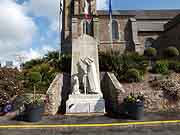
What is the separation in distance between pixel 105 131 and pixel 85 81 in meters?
3.45

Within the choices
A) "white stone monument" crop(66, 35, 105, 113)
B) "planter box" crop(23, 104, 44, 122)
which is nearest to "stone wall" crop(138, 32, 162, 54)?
"white stone monument" crop(66, 35, 105, 113)

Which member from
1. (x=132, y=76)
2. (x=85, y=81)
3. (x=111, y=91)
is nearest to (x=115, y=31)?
(x=132, y=76)

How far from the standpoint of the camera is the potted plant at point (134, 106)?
784 centimetres

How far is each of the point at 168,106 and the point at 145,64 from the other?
19.9ft

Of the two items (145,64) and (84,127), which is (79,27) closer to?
(145,64)

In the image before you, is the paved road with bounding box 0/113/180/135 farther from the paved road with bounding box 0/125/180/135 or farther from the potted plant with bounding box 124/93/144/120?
the potted plant with bounding box 124/93/144/120

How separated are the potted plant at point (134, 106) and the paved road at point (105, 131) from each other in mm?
901

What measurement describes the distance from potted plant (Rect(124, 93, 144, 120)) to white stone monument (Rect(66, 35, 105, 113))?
133cm

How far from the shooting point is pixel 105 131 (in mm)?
6559

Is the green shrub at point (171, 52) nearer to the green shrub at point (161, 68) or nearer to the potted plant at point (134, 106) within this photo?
the green shrub at point (161, 68)

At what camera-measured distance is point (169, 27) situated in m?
36.4

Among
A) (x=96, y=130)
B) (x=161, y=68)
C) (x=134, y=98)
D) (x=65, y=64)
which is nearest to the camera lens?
(x=96, y=130)

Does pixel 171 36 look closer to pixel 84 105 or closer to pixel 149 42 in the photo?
pixel 149 42

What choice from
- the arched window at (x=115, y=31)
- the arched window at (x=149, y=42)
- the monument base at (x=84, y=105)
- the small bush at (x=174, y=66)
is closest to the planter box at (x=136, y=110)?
the monument base at (x=84, y=105)
